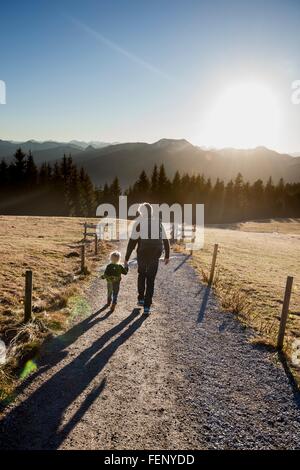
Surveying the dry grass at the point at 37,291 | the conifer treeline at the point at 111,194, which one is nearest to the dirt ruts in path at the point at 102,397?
the dry grass at the point at 37,291

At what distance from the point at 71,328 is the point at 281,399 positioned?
215 inches

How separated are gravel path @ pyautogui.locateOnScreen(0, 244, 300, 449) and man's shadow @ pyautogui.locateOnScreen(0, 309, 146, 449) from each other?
2 cm

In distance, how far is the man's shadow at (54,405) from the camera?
480 cm

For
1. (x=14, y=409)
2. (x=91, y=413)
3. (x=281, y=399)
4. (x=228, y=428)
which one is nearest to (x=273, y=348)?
(x=281, y=399)

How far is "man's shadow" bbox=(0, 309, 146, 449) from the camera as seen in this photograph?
4.80m

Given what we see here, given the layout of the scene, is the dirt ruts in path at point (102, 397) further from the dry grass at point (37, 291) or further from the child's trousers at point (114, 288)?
the child's trousers at point (114, 288)

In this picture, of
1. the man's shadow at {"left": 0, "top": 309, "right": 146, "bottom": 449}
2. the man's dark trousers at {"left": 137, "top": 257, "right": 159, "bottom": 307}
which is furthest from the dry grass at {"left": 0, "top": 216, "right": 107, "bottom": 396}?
the man's dark trousers at {"left": 137, "top": 257, "right": 159, "bottom": 307}

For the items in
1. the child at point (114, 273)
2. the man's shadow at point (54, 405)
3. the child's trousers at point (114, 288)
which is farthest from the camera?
the child's trousers at point (114, 288)

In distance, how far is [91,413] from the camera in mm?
5426

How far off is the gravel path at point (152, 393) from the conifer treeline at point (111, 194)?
7294cm

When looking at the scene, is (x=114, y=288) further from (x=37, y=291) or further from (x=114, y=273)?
(x=37, y=291)

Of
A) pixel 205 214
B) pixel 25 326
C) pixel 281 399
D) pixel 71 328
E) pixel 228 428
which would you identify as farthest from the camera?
pixel 205 214

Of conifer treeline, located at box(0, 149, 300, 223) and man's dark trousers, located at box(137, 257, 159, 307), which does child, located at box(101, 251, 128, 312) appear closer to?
man's dark trousers, located at box(137, 257, 159, 307)

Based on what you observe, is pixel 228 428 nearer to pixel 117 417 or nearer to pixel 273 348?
pixel 117 417
